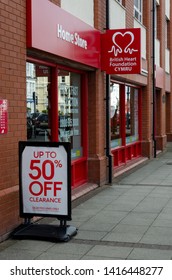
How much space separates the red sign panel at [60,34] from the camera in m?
7.07

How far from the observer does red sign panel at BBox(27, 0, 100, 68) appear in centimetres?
707

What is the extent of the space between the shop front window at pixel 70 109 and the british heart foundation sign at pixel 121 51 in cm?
76

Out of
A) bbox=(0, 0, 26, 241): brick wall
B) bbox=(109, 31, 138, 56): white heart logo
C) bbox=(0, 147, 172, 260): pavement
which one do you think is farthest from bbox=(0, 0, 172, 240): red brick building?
bbox=(0, 147, 172, 260): pavement

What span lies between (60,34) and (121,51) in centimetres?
246

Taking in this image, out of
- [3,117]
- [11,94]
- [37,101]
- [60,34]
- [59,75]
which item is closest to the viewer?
[3,117]

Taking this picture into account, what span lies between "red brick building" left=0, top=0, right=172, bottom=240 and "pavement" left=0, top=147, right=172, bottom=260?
1.73 ft

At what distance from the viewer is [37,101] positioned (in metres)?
8.39

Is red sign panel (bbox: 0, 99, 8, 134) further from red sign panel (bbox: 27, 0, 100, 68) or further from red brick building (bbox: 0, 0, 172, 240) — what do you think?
red sign panel (bbox: 27, 0, 100, 68)

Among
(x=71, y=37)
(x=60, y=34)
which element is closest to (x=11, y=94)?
(x=60, y=34)

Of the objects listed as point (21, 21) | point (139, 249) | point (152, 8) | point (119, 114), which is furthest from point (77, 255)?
point (152, 8)

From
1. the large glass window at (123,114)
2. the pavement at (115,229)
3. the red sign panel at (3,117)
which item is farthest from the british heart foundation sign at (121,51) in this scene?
the red sign panel at (3,117)

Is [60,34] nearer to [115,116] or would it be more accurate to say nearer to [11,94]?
[11,94]

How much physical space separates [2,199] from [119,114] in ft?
27.2

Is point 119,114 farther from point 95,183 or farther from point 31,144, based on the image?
point 31,144
